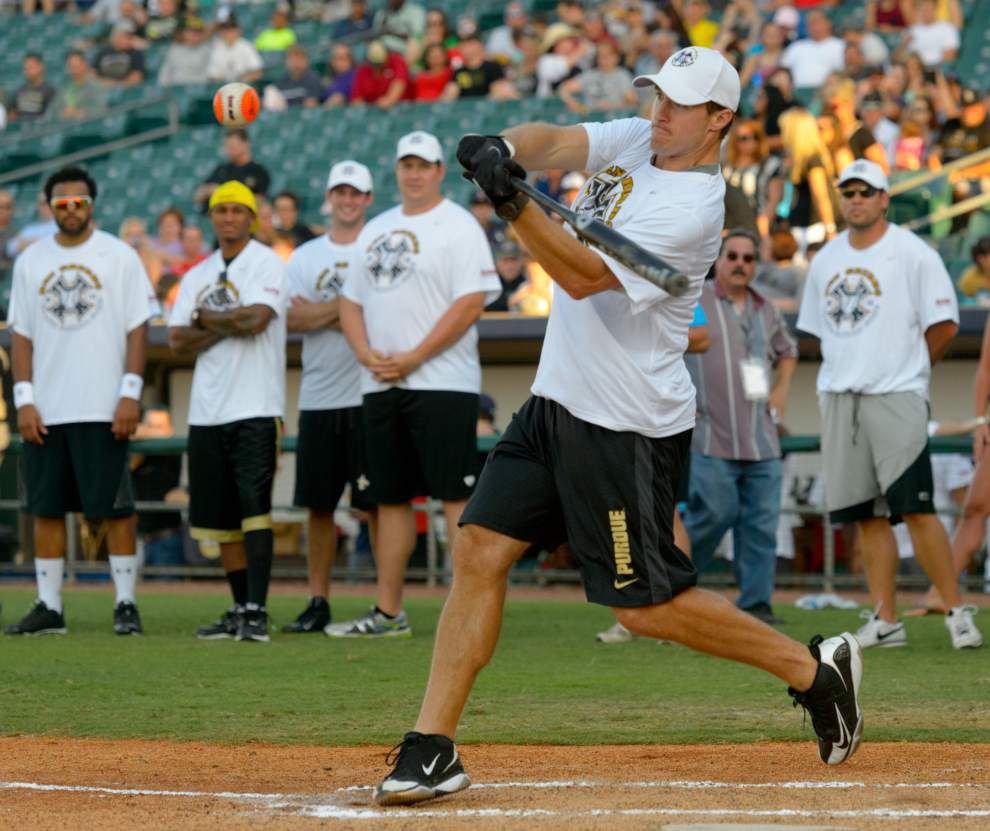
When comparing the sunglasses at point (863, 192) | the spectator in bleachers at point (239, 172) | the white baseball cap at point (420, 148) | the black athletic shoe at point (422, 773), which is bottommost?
the black athletic shoe at point (422, 773)

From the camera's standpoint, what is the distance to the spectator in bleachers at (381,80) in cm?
2111

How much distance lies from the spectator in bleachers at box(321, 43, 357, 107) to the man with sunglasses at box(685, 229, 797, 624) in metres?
12.5

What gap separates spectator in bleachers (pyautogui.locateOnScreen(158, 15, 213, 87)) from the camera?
2323cm

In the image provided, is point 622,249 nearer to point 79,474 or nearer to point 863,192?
point 863,192

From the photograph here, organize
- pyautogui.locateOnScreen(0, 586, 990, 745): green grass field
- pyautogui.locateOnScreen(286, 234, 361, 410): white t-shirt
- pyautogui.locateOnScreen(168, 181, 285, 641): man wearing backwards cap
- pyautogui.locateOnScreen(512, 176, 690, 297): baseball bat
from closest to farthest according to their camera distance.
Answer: pyautogui.locateOnScreen(512, 176, 690, 297): baseball bat, pyautogui.locateOnScreen(0, 586, 990, 745): green grass field, pyautogui.locateOnScreen(168, 181, 285, 641): man wearing backwards cap, pyautogui.locateOnScreen(286, 234, 361, 410): white t-shirt

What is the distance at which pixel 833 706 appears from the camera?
506 cm

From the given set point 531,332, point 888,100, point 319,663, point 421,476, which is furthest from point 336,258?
point 888,100

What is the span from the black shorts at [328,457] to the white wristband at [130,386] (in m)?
0.95

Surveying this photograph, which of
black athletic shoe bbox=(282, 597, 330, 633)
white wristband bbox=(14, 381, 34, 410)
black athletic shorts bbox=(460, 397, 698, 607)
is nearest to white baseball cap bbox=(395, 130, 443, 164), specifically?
white wristband bbox=(14, 381, 34, 410)

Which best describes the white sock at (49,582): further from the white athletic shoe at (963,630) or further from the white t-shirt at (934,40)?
the white t-shirt at (934,40)

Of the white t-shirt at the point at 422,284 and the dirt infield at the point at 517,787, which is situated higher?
the white t-shirt at the point at 422,284

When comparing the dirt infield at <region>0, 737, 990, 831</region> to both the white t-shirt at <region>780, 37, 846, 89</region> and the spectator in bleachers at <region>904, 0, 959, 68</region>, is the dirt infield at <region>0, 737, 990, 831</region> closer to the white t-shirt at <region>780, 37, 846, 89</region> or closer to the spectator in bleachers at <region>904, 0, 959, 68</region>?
the white t-shirt at <region>780, 37, 846, 89</region>

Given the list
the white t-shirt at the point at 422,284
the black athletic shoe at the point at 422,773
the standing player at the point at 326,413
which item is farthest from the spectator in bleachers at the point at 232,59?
the black athletic shoe at the point at 422,773

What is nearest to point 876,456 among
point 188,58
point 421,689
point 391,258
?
point 391,258
